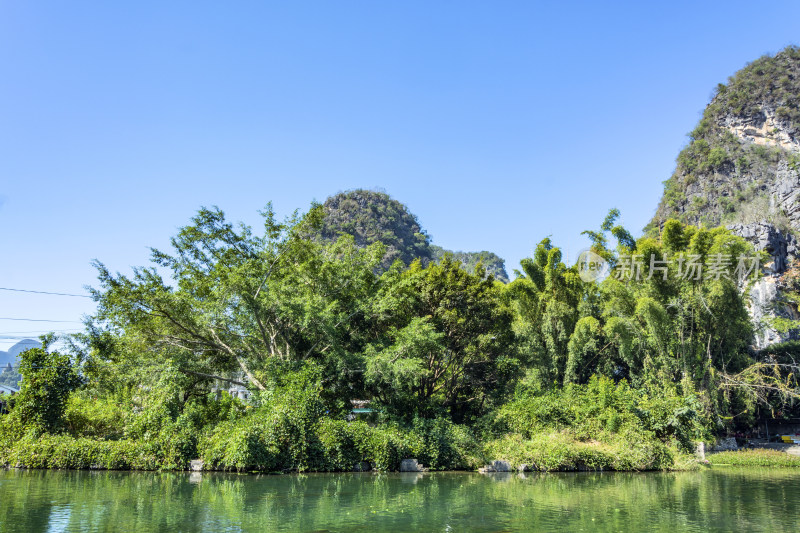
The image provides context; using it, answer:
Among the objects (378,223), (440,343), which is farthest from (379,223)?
(440,343)

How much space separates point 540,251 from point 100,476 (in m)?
16.8

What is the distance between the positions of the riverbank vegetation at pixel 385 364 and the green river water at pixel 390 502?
1.41 metres

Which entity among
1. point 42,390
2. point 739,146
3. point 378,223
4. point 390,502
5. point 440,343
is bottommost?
point 390,502

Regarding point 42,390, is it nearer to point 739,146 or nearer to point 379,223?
point 379,223

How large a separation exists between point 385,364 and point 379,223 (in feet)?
169

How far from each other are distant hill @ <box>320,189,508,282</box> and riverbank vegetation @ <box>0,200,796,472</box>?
38.3m

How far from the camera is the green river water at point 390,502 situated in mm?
6367

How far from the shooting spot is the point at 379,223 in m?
65.8

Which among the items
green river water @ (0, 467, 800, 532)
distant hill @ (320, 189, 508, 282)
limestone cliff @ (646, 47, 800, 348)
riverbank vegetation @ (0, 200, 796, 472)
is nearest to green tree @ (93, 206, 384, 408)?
riverbank vegetation @ (0, 200, 796, 472)

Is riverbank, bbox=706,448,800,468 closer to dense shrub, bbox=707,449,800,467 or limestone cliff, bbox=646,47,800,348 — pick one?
dense shrub, bbox=707,449,800,467

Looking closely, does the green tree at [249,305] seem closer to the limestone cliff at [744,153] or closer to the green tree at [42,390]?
the green tree at [42,390]

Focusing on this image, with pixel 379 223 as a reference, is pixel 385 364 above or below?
below

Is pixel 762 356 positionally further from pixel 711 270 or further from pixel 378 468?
pixel 378 468

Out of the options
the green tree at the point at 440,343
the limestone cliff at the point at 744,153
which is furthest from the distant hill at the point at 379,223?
the green tree at the point at 440,343
